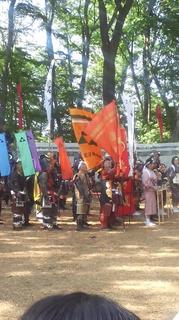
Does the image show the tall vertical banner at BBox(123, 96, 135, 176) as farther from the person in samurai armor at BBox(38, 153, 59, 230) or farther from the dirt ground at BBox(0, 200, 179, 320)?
the person in samurai armor at BBox(38, 153, 59, 230)

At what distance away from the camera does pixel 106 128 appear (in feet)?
35.0

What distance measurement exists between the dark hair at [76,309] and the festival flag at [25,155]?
382 inches

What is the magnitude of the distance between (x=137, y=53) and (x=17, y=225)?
88.1 ft

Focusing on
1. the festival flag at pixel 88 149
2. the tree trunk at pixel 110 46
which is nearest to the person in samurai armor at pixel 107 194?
the festival flag at pixel 88 149

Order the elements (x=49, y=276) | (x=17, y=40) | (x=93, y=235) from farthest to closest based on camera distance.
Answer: (x=17, y=40)
(x=93, y=235)
(x=49, y=276)

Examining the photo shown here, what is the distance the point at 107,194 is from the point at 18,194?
1.94 metres

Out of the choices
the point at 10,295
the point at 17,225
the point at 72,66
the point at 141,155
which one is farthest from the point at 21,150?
the point at 72,66

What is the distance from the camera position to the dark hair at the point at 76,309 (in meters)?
0.95

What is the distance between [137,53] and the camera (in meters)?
35.4

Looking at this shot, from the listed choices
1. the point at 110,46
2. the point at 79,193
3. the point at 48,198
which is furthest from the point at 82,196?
the point at 110,46

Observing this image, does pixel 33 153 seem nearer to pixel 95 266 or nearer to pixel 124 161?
pixel 124 161

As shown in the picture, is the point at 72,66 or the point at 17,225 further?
the point at 72,66

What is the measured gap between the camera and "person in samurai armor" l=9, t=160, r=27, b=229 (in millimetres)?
10680

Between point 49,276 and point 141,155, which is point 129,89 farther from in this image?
point 49,276
